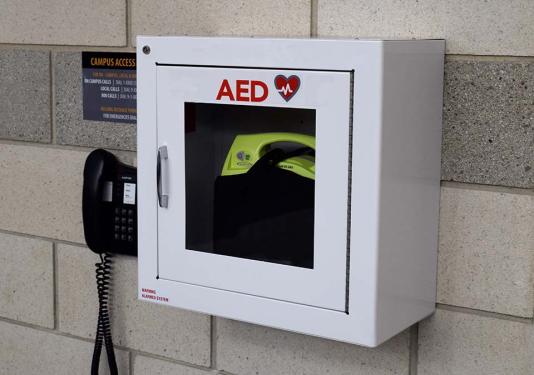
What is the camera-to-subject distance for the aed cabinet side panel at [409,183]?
1478mm

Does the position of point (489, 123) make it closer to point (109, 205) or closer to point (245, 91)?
point (245, 91)

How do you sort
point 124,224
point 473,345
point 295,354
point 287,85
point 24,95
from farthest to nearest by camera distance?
point 24,95, point 124,224, point 295,354, point 473,345, point 287,85

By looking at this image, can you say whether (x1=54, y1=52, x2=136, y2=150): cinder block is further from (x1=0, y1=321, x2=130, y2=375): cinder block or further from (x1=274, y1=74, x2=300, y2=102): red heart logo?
(x1=274, y1=74, x2=300, y2=102): red heart logo

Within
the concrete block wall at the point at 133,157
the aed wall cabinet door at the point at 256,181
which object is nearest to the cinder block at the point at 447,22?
the concrete block wall at the point at 133,157

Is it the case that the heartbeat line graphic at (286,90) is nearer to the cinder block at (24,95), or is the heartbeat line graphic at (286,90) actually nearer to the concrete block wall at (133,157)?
the concrete block wall at (133,157)

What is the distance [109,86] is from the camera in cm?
206

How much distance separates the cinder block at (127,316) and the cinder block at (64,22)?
500 millimetres

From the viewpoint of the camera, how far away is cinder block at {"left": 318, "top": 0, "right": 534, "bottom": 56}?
5.07ft

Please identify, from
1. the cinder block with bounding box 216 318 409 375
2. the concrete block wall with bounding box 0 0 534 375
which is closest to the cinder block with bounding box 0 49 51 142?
the concrete block wall with bounding box 0 0 534 375

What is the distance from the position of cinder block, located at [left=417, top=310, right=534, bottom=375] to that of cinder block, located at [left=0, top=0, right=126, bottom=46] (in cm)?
93

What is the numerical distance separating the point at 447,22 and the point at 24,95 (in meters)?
1.10

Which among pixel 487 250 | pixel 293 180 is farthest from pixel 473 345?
pixel 293 180

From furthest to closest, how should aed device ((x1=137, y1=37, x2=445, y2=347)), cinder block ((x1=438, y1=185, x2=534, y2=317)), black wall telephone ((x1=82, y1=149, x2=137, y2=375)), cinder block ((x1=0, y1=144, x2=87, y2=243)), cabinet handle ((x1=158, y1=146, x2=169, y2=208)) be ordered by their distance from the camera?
cinder block ((x1=0, y1=144, x2=87, y2=243)) < black wall telephone ((x1=82, y1=149, x2=137, y2=375)) < cabinet handle ((x1=158, y1=146, x2=169, y2=208)) < cinder block ((x1=438, y1=185, x2=534, y2=317)) < aed device ((x1=137, y1=37, x2=445, y2=347))

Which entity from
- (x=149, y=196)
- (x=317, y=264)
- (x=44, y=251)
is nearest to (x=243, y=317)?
(x=317, y=264)
